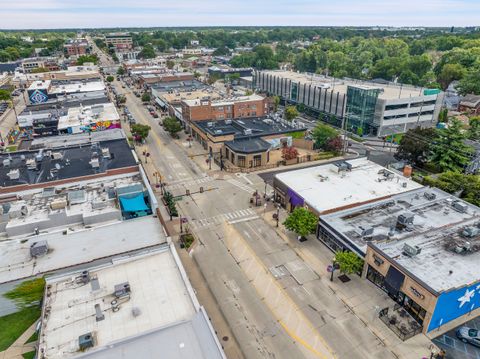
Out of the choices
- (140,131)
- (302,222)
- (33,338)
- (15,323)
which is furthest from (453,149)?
(15,323)

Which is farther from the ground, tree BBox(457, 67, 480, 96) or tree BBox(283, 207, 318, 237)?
tree BBox(457, 67, 480, 96)

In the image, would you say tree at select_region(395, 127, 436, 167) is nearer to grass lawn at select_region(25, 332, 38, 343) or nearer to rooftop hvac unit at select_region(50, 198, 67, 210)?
rooftop hvac unit at select_region(50, 198, 67, 210)

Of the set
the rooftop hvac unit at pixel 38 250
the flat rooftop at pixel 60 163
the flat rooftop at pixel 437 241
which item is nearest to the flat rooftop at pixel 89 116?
the flat rooftop at pixel 60 163

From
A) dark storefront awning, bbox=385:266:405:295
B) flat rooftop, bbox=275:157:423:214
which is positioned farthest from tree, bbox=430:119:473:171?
dark storefront awning, bbox=385:266:405:295

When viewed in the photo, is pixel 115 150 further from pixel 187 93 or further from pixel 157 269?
pixel 187 93

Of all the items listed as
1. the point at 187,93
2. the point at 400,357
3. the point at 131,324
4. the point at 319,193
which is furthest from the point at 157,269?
the point at 187,93
